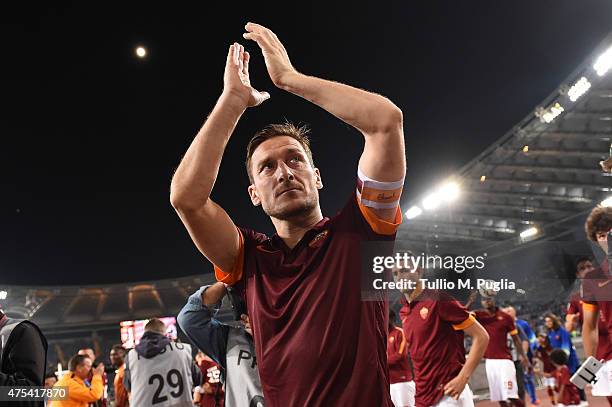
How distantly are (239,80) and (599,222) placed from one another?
3372 millimetres

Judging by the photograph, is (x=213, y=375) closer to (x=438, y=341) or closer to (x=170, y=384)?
(x=170, y=384)

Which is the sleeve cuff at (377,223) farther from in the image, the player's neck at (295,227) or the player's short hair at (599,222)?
the player's short hair at (599,222)

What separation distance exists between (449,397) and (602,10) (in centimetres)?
1159

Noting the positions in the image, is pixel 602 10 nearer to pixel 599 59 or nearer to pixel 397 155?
pixel 599 59

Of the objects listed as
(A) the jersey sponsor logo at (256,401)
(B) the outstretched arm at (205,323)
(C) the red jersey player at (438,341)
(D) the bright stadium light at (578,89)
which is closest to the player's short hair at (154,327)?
(C) the red jersey player at (438,341)

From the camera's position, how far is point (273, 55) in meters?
1.80

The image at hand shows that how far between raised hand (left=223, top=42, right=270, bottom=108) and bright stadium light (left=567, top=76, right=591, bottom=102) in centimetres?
1557

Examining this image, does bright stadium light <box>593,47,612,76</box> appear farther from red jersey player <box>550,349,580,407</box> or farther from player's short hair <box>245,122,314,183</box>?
player's short hair <box>245,122,314,183</box>

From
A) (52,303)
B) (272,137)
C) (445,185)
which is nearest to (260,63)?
(272,137)

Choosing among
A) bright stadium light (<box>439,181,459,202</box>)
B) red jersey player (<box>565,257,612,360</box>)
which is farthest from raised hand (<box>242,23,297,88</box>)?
bright stadium light (<box>439,181,459,202</box>)

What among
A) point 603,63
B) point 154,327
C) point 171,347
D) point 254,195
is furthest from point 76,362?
point 603,63

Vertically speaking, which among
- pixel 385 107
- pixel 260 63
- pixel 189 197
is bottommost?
pixel 189 197

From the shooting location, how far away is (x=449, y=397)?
5078 mm

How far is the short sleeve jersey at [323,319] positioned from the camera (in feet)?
5.08
